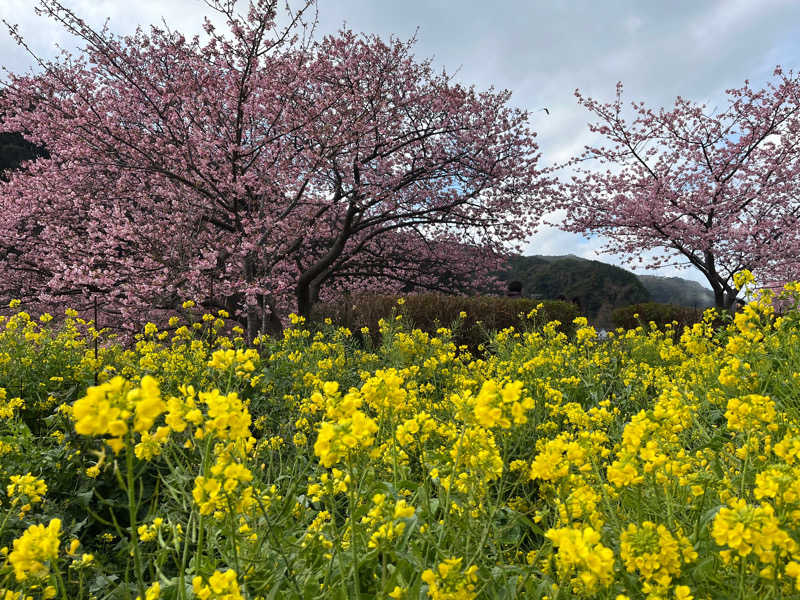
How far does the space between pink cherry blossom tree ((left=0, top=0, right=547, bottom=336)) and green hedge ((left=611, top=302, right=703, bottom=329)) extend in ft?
21.4

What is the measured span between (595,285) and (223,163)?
2339 centimetres

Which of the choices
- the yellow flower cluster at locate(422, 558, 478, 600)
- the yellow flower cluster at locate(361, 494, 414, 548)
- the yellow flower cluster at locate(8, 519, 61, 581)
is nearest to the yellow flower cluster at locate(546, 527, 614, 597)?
the yellow flower cluster at locate(422, 558, 478, 600)

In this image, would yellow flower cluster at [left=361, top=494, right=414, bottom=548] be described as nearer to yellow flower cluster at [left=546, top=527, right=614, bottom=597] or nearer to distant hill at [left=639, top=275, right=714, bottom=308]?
yellow flower cluster at [left=546, top=527, right=614, bottom=597]

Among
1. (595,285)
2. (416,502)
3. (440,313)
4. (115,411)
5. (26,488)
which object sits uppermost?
(595,285)

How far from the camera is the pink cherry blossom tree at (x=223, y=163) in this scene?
26.9 feet

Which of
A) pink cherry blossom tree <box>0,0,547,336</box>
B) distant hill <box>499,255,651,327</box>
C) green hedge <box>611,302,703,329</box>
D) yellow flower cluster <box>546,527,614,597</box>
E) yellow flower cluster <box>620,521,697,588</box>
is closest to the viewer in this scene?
yellow flower cluster <box>546,527,614,597</box>

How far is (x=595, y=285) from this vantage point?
2645cm

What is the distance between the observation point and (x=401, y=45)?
1017cm

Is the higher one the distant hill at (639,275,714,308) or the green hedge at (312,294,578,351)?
the distant hill at (639,275,714,308)

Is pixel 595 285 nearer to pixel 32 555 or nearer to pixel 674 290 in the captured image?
pixel 674 290

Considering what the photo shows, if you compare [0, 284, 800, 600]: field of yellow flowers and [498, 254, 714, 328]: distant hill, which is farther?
[498, 254, 714, 328]: distant hill

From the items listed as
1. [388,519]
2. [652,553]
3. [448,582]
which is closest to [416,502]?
[388,519]

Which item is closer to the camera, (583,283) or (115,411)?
(115,411)

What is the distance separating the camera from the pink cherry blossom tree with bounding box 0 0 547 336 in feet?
26.9
